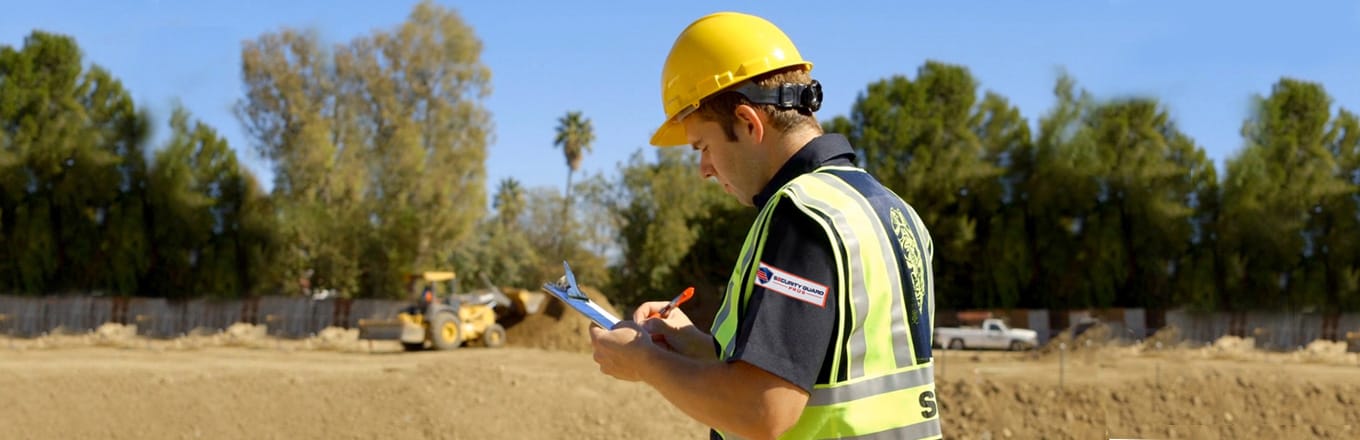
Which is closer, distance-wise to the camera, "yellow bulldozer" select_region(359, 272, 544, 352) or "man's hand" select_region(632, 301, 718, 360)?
"man's hand" select_region(632, 301, 718, 360)

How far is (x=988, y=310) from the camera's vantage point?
34.2 meters

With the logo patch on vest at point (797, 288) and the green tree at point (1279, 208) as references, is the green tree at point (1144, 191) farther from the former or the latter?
the logo patch on vest at point (797, 288)

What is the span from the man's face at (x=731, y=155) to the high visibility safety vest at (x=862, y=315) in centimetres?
15

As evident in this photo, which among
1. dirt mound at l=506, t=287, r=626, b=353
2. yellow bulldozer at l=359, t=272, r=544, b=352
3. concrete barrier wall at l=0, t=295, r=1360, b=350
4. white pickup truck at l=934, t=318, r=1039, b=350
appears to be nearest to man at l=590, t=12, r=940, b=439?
concrete barrier wall at l=0, t=295, r=1360, b=350

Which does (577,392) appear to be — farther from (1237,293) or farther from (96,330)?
Result: (96,330)

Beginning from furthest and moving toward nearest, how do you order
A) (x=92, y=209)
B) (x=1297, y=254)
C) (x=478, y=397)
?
(x=92, y=209) < (x=1297, y=254) < (x=478, y=397)

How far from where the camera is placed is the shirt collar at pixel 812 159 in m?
1.93

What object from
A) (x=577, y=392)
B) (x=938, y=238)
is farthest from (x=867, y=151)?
(x=577, y=392)

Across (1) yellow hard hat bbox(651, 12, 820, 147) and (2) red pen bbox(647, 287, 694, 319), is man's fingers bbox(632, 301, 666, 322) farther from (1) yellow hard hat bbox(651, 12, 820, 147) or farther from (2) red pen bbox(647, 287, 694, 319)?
(1) yellow hard hat bbox(651, 12, 820, 147)

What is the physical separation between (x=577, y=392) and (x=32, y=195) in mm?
20403

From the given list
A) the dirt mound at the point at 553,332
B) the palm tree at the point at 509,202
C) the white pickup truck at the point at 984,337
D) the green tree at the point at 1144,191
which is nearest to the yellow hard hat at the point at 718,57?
the green tree at the point at 1144,191

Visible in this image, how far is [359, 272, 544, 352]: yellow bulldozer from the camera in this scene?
90.5 ft

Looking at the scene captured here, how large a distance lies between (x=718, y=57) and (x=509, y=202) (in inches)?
2751

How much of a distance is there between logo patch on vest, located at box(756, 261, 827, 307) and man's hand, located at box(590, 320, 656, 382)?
0.30 m
